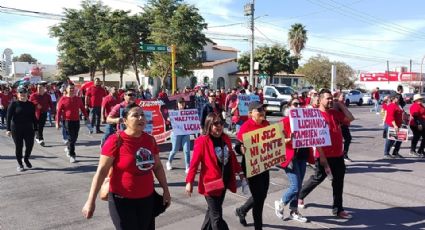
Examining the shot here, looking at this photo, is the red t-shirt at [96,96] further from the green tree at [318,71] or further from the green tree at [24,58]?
the green tree at [24,58]

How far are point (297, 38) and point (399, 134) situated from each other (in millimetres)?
48177

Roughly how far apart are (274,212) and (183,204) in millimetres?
1415

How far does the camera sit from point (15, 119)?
9242 millimetres

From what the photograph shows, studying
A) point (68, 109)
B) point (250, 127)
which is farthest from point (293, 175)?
point (68, 109)

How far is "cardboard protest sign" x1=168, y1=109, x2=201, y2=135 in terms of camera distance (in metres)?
9.23

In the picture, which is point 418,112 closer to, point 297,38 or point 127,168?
point 127,168

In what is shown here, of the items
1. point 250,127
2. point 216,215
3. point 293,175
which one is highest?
point 250,127

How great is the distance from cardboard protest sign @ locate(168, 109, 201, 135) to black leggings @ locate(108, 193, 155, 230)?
530cm

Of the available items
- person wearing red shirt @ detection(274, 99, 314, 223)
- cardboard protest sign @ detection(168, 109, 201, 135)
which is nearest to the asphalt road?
person wearing red shirt @ detection(274, 99, 314, 223)

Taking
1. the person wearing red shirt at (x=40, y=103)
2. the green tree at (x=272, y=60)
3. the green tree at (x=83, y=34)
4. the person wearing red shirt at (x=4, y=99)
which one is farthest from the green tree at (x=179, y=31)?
the person wearing red shirt at (x=40, y=103)

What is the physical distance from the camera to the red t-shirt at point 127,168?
12.3 feet

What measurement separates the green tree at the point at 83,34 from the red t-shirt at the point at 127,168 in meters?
39.0

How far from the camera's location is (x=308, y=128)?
20.5ft

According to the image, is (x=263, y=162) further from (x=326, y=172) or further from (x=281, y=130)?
(x=326, y=172)
